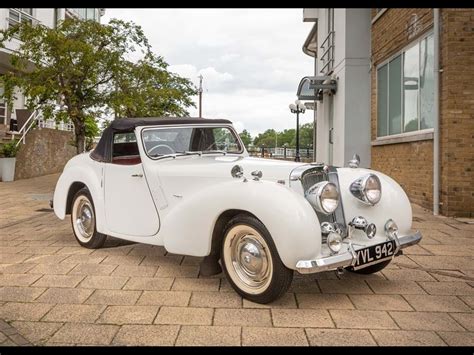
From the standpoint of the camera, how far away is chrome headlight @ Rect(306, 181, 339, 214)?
317cm

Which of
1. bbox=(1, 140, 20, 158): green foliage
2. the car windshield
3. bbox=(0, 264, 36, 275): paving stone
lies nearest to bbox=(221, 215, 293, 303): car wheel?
the car windshield

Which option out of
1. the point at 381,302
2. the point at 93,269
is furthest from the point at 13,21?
the point at 381,302

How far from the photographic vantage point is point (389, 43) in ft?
32.7

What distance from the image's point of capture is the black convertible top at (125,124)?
4605 mm

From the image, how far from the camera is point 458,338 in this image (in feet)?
8.61

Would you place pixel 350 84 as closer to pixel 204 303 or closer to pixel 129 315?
pixel 204 303

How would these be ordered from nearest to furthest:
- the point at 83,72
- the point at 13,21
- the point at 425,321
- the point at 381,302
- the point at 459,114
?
1. the point at 425,321
2. the point at 381,302
3. the point at 459,114
4. the point at 83,72
5. the point at 13,21

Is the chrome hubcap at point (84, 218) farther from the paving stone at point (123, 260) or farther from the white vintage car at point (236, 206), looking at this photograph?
the paving stone at point (123, 260)

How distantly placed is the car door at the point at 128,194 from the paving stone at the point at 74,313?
3.57 feet

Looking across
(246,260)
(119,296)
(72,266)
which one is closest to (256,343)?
(246,260)

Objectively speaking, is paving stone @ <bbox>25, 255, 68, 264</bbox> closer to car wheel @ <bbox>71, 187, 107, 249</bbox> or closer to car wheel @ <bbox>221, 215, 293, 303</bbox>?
car wheel @ <bbox>71, 187, 107, 249</bbox>

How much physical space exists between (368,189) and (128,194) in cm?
234

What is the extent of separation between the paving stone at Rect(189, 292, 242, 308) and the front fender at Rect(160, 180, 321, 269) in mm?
329

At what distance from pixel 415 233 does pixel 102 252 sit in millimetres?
3296
